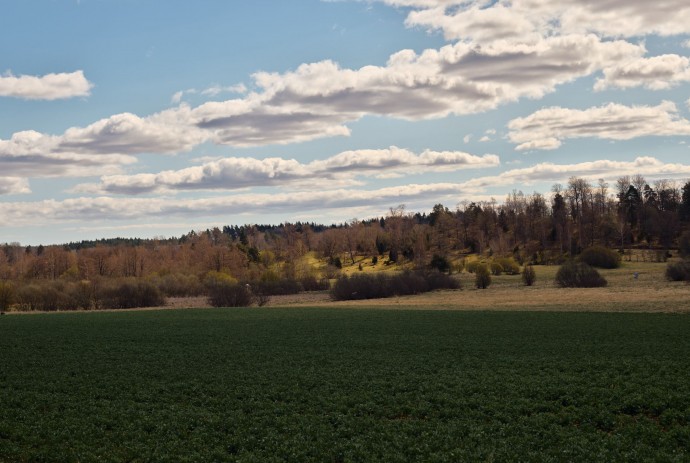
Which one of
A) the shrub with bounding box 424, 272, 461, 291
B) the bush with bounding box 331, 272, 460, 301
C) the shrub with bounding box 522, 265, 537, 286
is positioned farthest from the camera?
the shrub with bounding box 424, 272, 461, 291

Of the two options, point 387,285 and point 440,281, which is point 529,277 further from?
point 387,285

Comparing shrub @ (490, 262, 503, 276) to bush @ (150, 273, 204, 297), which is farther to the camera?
shrub @ (490, 262, 503, 276)

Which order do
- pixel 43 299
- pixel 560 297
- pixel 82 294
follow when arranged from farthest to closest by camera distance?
pixel 82 294, pixel 43 299, pixel 560 297

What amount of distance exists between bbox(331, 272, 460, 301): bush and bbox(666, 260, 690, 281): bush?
30.0m

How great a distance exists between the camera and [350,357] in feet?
107

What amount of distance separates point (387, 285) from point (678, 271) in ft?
131

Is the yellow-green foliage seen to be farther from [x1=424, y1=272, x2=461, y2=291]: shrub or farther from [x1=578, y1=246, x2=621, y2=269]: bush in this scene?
[x1=578, y1=246, x2=621, y2=269]: bush

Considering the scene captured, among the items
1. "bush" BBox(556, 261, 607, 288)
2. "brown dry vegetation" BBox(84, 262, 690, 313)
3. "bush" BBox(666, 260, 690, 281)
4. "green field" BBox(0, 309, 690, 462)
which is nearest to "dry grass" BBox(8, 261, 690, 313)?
"brown dry vegetation" BBox(84, 262, 690, 313)

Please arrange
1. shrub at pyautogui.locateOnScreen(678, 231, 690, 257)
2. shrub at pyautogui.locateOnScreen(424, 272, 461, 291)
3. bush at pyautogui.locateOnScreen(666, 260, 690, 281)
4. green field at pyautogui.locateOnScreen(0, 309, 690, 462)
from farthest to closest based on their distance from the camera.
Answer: shrub at pyautogui.locateOnScreen(678, 231, 690, 257) < shrub at pyautogui.locateOnScreen(424, 272, 461, 291) < bush at pyautogui.locateOnScreen(666, 260, 690, 281) < green field at pyautogui.locateOnScreen(0, 309, 690, 462)

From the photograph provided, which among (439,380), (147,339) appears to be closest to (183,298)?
(147,339)

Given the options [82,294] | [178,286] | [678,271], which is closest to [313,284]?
[178,286]

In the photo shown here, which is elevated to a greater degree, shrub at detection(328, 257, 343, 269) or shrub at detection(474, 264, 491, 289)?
shrub at detection(328, 257, 343, 269)

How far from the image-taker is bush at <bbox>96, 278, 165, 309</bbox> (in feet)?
283

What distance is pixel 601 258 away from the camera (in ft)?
371
